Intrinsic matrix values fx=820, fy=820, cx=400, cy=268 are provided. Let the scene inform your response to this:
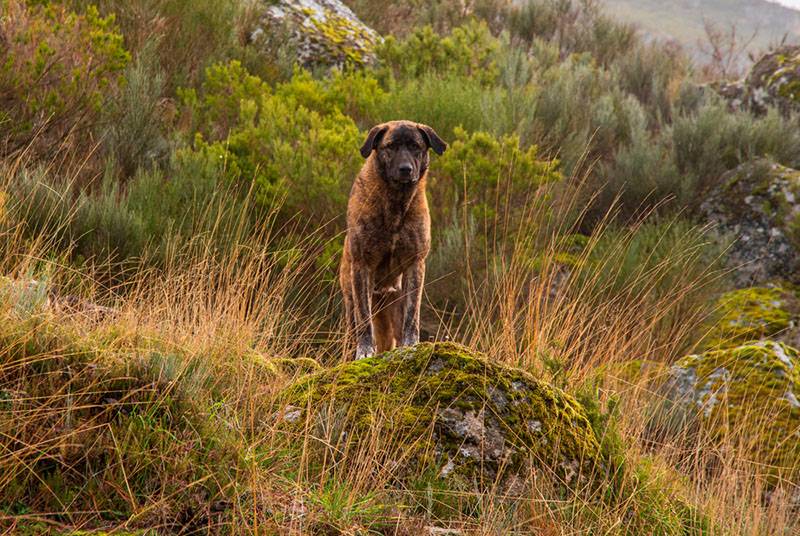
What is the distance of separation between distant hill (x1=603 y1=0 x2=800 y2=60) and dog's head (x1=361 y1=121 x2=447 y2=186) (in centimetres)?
5246

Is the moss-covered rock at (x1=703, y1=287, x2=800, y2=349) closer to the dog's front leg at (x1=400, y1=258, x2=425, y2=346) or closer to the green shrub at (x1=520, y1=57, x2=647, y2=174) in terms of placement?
the green shrub at (x1=520, y1=57, x2=647, y2=174)

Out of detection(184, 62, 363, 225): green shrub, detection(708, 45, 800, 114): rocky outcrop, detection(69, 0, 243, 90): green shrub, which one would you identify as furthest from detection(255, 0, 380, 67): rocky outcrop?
detection(708, 45, 800, 114): rocky outcrop

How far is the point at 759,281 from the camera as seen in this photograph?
916cm

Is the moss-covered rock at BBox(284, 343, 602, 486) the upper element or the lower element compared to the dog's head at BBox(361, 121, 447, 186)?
lower

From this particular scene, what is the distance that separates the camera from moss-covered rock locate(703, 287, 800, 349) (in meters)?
7.91

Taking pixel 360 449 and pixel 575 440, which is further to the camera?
pixel 575 440

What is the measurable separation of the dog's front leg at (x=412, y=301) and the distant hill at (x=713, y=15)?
173 ft

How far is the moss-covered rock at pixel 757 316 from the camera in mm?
7906

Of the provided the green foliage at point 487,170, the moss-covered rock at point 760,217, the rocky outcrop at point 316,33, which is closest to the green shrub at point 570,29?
the rocky outcrop at point 316,33

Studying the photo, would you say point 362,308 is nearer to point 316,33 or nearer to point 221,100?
point 221,100

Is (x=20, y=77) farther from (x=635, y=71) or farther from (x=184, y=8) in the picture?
(x=635, y=71)

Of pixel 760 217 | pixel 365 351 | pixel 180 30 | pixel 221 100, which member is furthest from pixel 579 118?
pixel 365 351

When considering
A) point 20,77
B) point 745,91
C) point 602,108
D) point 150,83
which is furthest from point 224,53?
point 745,91

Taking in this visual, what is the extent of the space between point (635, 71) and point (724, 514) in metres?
12.9
